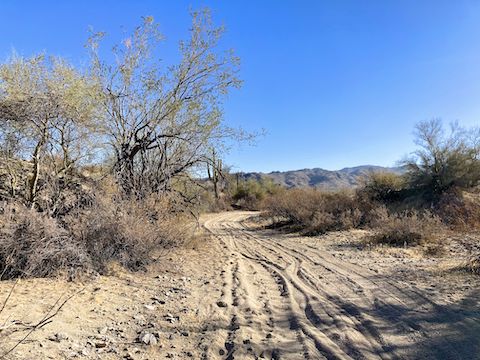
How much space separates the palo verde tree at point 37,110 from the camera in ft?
25.9

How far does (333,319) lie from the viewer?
17.0 ft

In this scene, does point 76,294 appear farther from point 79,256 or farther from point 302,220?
point 302,220

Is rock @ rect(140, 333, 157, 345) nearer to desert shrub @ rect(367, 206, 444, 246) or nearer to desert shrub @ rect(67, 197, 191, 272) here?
desert shrub @ rect(67, 197, 191, 272)

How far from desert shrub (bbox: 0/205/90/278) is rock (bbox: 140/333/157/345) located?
288 centimetres

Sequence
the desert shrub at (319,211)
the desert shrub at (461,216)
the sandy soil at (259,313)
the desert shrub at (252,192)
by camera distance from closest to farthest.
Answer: the sandy soil at (259,313), the desert shrub at (461,216), the desert shrub at (319,211), the desert shrub at (252,192)

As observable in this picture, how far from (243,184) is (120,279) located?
4240 cm

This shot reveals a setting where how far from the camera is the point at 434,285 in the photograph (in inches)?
267

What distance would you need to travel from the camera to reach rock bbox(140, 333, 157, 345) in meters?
4.34

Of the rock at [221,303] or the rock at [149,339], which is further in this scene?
the rock at [221,303]

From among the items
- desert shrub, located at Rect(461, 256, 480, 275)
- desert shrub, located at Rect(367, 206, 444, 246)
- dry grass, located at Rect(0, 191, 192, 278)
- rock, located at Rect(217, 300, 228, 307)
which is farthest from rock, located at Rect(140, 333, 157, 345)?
desert shrub, located at Rect(367, 206, 444, 246)

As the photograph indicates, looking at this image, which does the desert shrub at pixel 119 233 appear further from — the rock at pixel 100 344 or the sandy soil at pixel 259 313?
the rock at pixel 100 344

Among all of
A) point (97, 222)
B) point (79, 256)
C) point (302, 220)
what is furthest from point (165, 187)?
point (302, 220)

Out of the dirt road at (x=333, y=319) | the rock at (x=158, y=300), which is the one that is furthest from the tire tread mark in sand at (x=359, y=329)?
the rock at (x=158, y=300)

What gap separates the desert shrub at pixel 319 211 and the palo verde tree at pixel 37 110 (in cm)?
1073
